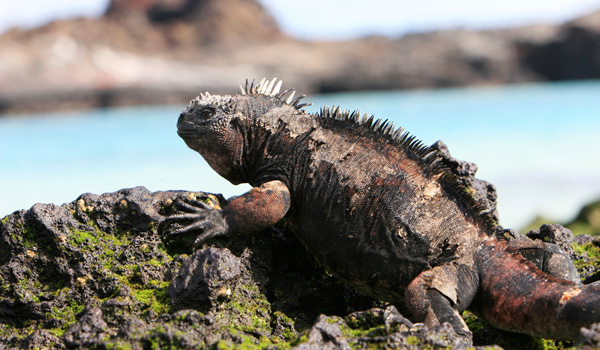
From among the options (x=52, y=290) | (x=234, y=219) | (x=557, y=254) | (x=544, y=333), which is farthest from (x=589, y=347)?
(x=52, y=290)

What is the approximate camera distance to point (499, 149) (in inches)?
723

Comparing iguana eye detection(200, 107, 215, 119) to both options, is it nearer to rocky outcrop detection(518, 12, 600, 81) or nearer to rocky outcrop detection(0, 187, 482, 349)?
rocky outcrop detection(0, 187, 482, 349)

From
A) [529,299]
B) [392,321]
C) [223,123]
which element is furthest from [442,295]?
[223,123]

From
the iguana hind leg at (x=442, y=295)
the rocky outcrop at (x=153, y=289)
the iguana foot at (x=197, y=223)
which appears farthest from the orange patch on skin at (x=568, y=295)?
the iguana foot at (x=197, y=223)

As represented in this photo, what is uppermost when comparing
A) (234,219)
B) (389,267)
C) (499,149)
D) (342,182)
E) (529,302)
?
(499,149)

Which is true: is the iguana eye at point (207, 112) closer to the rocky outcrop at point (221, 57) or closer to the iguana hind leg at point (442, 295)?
the iguana hind leg at point (442, 295)

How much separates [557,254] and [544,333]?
570mm

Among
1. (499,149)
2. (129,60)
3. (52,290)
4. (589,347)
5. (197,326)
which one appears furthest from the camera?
(129,60)

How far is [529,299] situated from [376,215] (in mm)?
821

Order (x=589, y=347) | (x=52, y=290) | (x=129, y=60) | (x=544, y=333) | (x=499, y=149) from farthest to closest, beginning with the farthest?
(x=129, y=60), (x=499, y=149), (x=52, y=290), (x=544, y=333), (x=589, y=347)

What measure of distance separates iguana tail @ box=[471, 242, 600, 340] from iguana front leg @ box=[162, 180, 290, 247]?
1.05 metres

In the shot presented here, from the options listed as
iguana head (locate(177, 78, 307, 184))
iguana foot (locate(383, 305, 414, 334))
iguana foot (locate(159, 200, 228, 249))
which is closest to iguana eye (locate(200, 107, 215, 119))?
iguana head (locate(177, 78, 307, 184))

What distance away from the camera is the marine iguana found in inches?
117

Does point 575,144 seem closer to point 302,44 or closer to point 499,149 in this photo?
point 499,149
